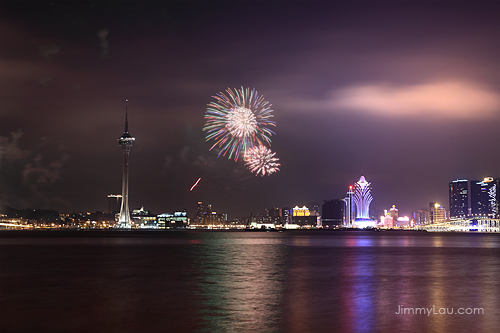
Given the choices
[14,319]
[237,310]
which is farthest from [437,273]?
[14,319]

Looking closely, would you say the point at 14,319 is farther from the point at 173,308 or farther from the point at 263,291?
the point at 263,291

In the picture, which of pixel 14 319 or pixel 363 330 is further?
pixel 14 319

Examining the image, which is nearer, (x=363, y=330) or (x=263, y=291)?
(x=363, y=330)

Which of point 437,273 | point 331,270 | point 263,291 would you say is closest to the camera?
point 263,291

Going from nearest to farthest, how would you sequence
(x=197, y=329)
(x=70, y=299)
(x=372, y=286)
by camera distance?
1. (x=197, y=329)
2. (x=70, y=299)
3. (x=372, y=286)

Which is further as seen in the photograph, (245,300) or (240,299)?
(240,299)

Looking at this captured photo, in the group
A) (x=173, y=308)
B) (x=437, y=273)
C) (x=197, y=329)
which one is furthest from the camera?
(x=437, y=273)

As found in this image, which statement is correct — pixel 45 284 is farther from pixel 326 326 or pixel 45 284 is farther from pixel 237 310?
pixel 326 326

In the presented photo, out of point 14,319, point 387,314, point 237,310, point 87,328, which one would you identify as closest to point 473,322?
point 387,314

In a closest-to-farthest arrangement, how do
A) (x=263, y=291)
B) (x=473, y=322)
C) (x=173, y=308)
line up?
(x=473, y=322), (x=173, y=308), (x=263, y=291)
